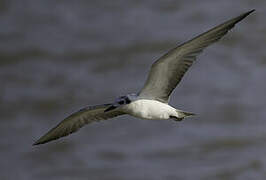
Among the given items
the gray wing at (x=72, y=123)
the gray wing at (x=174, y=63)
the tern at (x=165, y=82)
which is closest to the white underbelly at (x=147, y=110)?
the tern at (x=165, y=82)

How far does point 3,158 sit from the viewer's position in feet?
33.0

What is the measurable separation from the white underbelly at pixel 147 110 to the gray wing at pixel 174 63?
5.9 inches

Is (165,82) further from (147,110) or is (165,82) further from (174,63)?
(147,110)

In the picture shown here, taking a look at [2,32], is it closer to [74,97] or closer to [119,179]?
[74,97]

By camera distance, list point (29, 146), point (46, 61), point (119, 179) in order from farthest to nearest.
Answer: point (46, 61) → point (29, 146) → point (119, 179)

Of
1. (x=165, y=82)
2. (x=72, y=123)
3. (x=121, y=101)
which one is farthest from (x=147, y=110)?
(x=72, y=123)

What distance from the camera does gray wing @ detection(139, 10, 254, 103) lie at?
572 centimetres

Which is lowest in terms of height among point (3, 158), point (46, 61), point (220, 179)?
point (220, 179)

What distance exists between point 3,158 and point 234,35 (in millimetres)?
3776

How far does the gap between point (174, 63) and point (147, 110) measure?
0.40 m

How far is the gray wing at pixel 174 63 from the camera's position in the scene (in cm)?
A: 572

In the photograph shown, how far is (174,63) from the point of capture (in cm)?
588

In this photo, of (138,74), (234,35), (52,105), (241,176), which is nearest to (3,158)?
(52,105)


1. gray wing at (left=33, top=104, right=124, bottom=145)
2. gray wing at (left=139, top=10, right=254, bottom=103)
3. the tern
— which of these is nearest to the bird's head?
the tern
